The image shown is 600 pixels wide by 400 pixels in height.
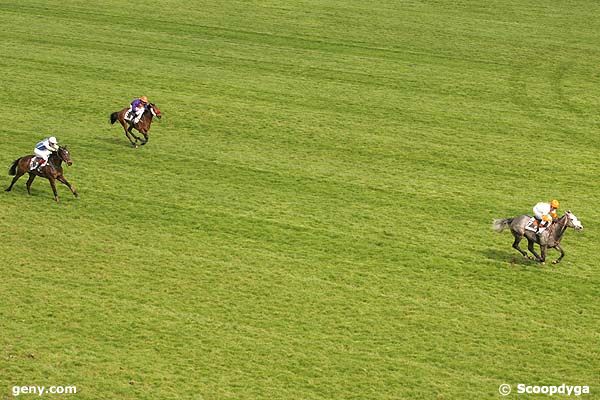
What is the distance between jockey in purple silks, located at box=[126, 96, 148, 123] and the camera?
1180 inches

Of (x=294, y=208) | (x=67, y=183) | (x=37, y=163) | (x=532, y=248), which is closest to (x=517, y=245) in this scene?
(x=532, y=248)

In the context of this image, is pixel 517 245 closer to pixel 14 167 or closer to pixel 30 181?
pixel 30 181

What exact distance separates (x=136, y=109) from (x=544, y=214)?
41.2 ft

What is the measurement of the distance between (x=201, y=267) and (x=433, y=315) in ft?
18.1

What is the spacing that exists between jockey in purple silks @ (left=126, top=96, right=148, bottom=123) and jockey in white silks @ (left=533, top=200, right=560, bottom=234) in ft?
39.7

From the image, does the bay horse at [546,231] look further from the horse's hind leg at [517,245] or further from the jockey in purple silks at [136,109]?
the jockey in purple silks at [136,109]

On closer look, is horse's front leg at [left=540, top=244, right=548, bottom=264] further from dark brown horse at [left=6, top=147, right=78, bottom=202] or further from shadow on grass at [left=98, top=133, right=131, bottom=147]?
shadow on grass at [left=98, top=133, right=131, bottom=147]

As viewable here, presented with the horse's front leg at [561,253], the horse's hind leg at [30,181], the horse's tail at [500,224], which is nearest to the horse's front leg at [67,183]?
the horse's hind leg at [30,181]

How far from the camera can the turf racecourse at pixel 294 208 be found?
2027 cm

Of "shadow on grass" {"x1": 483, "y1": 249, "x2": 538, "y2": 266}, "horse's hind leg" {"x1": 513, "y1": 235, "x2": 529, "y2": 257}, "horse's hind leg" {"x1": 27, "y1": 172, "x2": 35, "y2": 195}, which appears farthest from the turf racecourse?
"horse's hind leg" {"x1": 513, "y1": 235, "x2": 529, "y2": 257}

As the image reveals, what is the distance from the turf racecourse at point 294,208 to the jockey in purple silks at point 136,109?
113 centimetres

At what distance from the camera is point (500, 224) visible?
81.6 feet

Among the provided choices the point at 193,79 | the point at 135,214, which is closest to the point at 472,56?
the point at 193,79

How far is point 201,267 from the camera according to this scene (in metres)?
23.8
